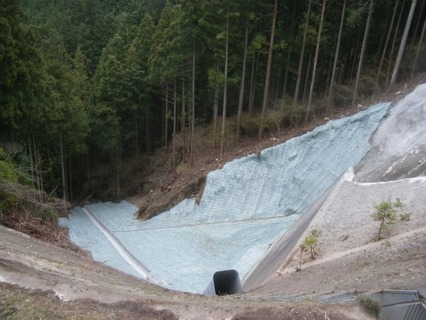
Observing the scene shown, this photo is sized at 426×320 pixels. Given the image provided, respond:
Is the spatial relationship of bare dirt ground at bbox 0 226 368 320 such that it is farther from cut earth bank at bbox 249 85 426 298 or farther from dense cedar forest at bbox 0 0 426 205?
dense cedar forest at bbox 0 0 426 205

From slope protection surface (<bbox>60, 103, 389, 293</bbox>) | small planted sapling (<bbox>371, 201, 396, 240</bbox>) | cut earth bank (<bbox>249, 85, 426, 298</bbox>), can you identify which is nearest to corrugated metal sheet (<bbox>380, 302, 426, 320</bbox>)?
cut earth bank (<bbox>249, 85, 426, 298</bbox>)

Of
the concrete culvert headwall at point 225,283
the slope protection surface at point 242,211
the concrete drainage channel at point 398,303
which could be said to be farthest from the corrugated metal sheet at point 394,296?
the slope protection surface at point 242,211

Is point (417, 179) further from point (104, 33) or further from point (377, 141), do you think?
point (104, 33)

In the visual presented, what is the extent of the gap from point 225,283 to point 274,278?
2331 millimetres

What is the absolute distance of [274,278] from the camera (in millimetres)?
8336

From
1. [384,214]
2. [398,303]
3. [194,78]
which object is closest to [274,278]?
[384,214]

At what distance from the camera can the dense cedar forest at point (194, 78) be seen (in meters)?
16.8

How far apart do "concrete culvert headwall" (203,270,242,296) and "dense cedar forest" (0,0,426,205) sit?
17.2 ft

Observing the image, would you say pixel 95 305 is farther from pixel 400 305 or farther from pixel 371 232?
pixel 371 232

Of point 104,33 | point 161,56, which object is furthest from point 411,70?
point 104,33

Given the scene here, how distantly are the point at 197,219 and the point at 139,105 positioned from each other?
51.2 feet

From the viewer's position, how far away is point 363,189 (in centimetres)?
1049

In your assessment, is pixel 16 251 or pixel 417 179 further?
pixel 417 179

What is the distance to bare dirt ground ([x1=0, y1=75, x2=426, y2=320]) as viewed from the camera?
5004 mm
